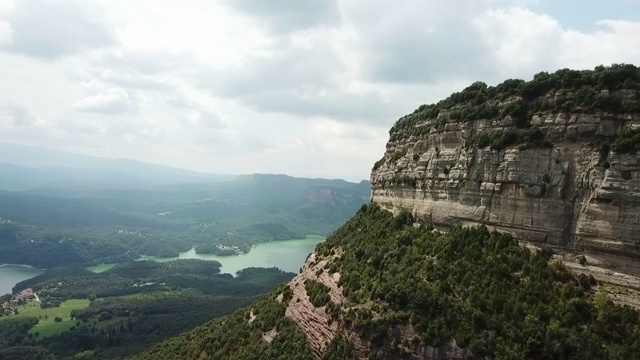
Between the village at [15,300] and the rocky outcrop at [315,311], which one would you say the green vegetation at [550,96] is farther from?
the village at [15,300]

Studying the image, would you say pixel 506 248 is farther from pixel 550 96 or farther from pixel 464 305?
pixel 550 96

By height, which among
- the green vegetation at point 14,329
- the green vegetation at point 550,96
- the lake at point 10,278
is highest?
the green vegetation at point 550,96

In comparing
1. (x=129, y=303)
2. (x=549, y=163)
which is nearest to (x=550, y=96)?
(x=549, y=163)

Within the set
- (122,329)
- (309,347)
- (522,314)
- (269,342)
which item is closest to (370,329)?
(309,347)

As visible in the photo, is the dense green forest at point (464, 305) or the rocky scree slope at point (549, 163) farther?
→ the rocky scree slope at point (549, 163)

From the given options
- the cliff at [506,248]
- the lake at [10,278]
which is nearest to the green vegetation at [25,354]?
the cliff at [506,248]

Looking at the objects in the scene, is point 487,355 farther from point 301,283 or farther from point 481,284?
point 301,283
